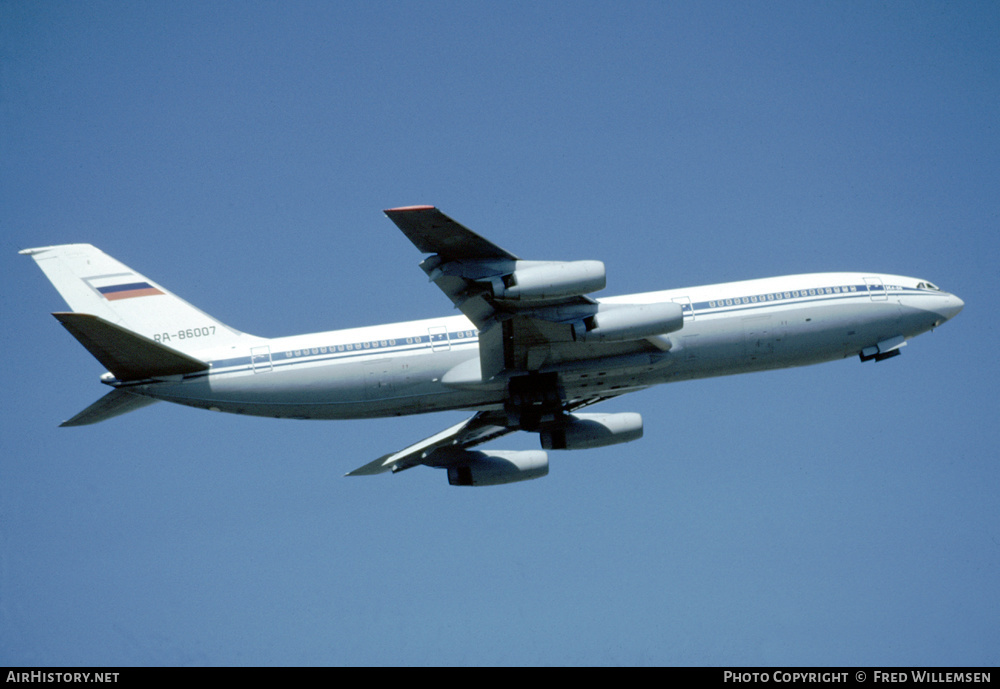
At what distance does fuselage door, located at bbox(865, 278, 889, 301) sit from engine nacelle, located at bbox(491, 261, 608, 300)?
12774 mm

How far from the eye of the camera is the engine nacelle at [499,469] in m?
→ 41.8

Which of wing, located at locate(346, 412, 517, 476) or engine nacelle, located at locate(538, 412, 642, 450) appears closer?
engine nacelle, located at locate(538, 412, 642, 450)

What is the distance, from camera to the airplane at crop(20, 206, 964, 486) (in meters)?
32.9

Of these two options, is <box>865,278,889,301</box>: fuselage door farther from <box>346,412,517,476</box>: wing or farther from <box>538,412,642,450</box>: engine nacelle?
<box>346,412,517,476</box>: wing

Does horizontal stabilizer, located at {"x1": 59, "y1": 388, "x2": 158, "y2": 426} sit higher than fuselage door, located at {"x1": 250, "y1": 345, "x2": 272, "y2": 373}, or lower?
lower

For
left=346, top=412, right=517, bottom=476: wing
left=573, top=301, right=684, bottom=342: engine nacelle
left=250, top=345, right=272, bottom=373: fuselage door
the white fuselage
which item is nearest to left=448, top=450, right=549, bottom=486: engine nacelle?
left=346, top=412, right=517, bottom=476: wing

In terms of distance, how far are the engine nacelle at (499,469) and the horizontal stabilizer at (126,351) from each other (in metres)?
11.4

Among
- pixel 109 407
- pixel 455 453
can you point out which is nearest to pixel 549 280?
pixel 455 453

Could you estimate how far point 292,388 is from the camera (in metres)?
35.4

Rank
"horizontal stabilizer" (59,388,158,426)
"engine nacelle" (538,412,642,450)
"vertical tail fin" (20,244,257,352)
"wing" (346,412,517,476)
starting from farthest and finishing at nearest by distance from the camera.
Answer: "wing" (346,412,517,476), "engine nacelle" (538,412,642,450), "vertical tail fin" (20,244,257,352), "horizontal stabilizer" (59,388,158,426)

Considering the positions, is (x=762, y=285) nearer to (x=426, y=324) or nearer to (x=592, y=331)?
(x=592, y=331)

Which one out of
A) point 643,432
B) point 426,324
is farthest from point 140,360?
point 643,432

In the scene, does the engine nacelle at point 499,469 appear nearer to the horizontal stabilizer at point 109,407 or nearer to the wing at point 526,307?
the wing at point 526,307

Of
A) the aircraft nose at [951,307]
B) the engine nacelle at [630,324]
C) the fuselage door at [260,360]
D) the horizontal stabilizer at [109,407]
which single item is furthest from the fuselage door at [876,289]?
the horizontal stabilizer at [109,407]
